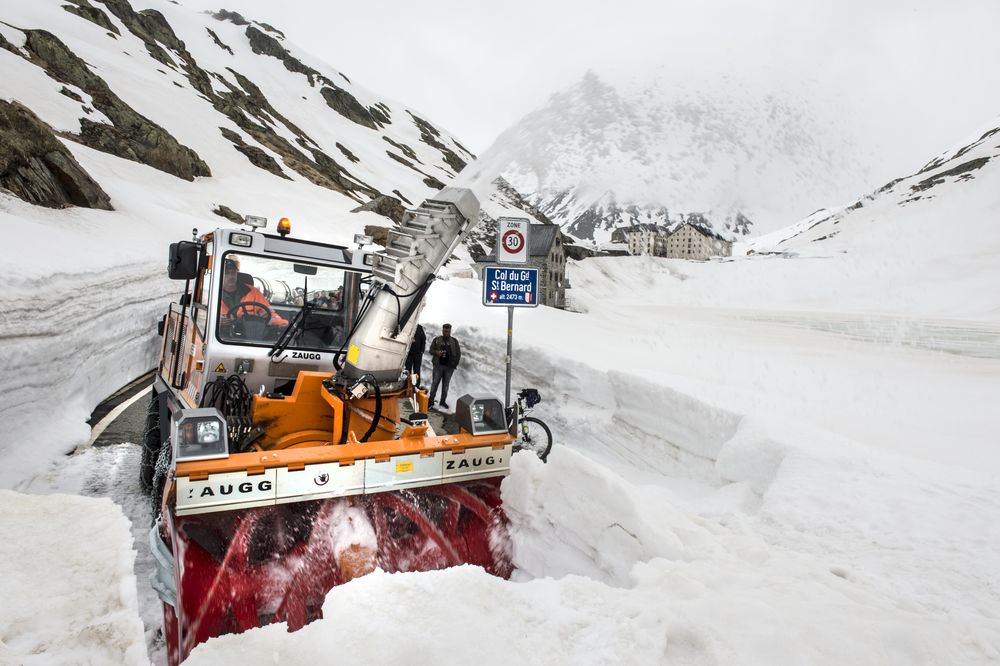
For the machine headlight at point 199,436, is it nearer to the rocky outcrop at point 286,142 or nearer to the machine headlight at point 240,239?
the machine headlight at point 240,239

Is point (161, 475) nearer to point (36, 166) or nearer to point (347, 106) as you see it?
point (36, 166)

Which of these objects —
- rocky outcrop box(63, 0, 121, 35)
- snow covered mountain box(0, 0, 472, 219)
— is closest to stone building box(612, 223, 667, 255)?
snow covered mountain box(0, 0, 472, 219)

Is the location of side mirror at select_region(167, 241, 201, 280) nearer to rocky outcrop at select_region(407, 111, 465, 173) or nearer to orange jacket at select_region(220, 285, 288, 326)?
orange jacket at select_region(220, 285, 288, 326)

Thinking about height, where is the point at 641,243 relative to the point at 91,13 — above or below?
below

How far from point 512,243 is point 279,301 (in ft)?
10.7

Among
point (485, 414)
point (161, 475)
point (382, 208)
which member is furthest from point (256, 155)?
point (485, 414)

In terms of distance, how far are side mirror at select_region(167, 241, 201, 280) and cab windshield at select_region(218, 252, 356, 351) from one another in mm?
422

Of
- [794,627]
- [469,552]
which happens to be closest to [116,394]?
[469,552]

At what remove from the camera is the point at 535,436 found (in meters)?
8.38

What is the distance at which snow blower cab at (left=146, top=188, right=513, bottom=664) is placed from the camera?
3.45 m

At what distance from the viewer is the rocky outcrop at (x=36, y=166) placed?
16.9m

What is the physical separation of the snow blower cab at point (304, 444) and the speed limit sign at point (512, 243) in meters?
2.30

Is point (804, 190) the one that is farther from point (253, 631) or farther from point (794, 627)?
point (253, 631)

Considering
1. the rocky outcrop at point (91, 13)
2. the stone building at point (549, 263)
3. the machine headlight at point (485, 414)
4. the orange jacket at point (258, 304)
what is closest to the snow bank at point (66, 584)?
the orange jacket at point (258, 304)
